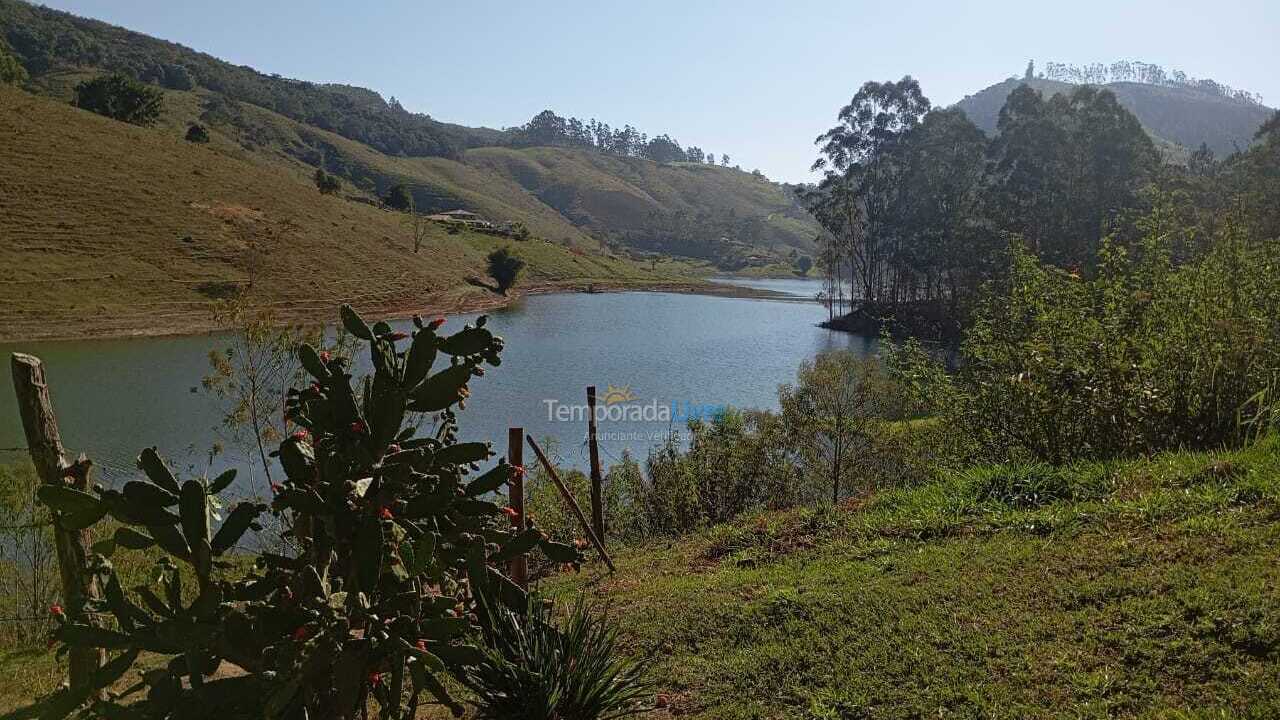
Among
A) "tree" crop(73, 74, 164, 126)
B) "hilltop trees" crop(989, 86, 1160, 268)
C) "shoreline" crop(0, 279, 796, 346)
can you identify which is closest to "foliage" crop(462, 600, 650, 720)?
"shoreline" crop(0, 279, 796, 346)

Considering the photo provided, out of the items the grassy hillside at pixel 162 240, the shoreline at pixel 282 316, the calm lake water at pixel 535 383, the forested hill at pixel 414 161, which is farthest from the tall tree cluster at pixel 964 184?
the forested hill at pixel 414 161

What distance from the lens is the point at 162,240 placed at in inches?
1827

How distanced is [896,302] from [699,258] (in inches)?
3283

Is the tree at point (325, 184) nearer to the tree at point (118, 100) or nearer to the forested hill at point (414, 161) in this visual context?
the forested hill at point (414, 161)

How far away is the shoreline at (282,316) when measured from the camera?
3491 cm

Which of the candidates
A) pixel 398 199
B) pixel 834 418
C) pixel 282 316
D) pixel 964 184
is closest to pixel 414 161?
pixel 398 199

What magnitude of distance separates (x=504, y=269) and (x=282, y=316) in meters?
26.9

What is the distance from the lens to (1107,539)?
18.1 feet

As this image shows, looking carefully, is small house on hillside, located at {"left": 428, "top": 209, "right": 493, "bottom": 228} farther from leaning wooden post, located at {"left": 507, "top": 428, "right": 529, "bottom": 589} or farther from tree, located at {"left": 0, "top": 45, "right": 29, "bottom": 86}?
leaning wooden post, located at {"left": 507, "top": 428, "right": 529, "bottom": 589}

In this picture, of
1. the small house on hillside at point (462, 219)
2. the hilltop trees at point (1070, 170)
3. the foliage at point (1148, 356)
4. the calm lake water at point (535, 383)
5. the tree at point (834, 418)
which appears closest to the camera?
the foliage at point (1148, 356)

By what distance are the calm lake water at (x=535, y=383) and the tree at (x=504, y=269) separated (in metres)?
13.0

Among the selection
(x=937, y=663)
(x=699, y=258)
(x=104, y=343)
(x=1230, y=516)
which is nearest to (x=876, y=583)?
(x=937, y=663)

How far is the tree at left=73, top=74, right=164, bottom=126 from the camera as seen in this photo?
65.2 meters

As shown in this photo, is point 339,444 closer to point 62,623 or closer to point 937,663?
point 62,623
